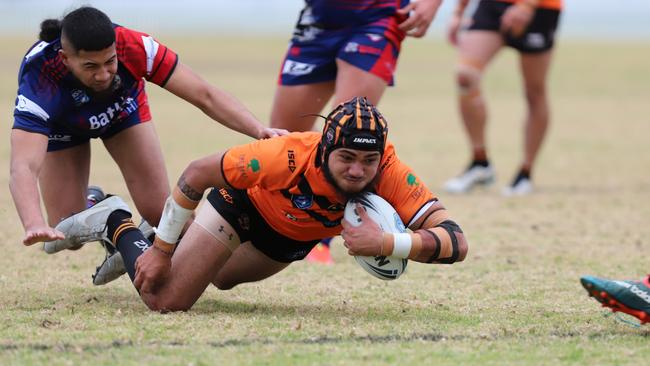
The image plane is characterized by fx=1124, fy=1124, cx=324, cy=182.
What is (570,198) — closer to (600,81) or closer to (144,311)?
(144,311)

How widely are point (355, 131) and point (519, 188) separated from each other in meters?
5.96

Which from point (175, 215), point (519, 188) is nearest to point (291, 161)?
point (175, 215)

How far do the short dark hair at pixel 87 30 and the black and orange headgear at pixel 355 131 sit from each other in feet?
3.93

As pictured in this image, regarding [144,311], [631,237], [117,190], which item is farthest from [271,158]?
[117,190]

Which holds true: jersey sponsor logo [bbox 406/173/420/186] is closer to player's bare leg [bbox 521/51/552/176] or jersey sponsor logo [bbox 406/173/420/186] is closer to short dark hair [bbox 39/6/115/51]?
short dark hair [bbox 39/6/115/51]

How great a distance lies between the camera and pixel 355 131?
5.19 m

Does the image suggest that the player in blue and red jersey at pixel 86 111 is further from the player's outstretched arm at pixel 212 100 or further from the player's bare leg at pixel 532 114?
the player's bare leg at pixel 532 114

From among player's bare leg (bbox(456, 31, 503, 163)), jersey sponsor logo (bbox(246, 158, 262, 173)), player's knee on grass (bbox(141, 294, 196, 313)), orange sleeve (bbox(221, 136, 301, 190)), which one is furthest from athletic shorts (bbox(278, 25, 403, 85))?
player's bare leg (bbox(456, 31, 503, 163))

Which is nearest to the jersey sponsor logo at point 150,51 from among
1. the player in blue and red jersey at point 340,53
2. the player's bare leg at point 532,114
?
the player in blue and red jersey at point 340,53

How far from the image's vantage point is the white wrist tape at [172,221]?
18.4 feet

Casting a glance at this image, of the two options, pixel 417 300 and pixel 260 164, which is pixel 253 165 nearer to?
pixel 260 164

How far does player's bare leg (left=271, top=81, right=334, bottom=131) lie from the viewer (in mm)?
7445

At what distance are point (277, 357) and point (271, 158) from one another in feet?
3.81

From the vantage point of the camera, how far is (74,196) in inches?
261
